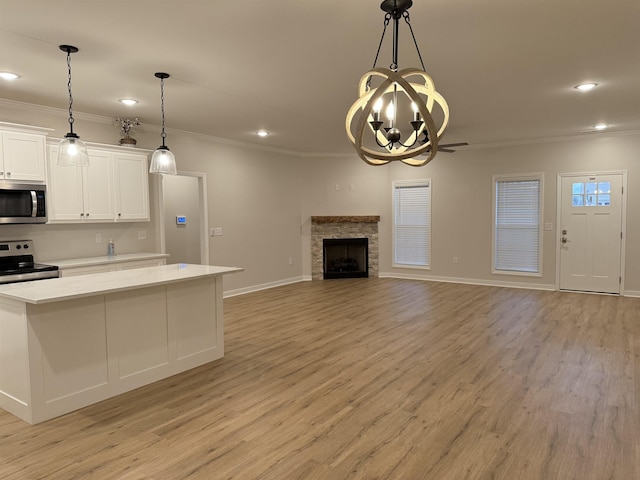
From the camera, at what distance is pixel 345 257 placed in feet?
30.3

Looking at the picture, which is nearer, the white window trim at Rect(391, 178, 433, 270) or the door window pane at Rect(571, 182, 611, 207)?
the door window pane at Rect(571, 182, 611, 207)

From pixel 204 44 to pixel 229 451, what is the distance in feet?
9.42

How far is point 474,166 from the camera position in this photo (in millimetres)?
8062

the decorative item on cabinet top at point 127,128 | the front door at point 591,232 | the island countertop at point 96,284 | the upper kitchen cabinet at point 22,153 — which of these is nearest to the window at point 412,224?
the front door at point 591,232

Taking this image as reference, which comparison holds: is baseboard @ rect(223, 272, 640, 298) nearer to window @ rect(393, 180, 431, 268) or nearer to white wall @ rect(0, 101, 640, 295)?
white wall @ rect(0, 101, 640, 295)

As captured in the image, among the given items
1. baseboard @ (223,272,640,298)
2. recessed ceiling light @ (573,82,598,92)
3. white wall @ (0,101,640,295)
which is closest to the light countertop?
white wall @ (0,101,640,295)

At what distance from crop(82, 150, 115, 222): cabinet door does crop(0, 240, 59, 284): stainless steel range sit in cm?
70

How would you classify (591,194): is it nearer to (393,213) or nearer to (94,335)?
(393,213)

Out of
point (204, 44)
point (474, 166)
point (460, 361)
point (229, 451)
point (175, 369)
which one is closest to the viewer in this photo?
point (229, 451)

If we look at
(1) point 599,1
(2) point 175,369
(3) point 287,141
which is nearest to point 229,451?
(2) point 175,369

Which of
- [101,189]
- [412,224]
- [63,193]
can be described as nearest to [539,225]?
[412,224]

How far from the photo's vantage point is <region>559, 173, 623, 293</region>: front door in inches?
274

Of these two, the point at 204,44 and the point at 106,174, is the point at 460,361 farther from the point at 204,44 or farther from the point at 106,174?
the point at 106,174

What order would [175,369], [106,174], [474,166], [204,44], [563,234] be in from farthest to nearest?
[474,166], [563,234], [106,174], [175,369], [204,44]
